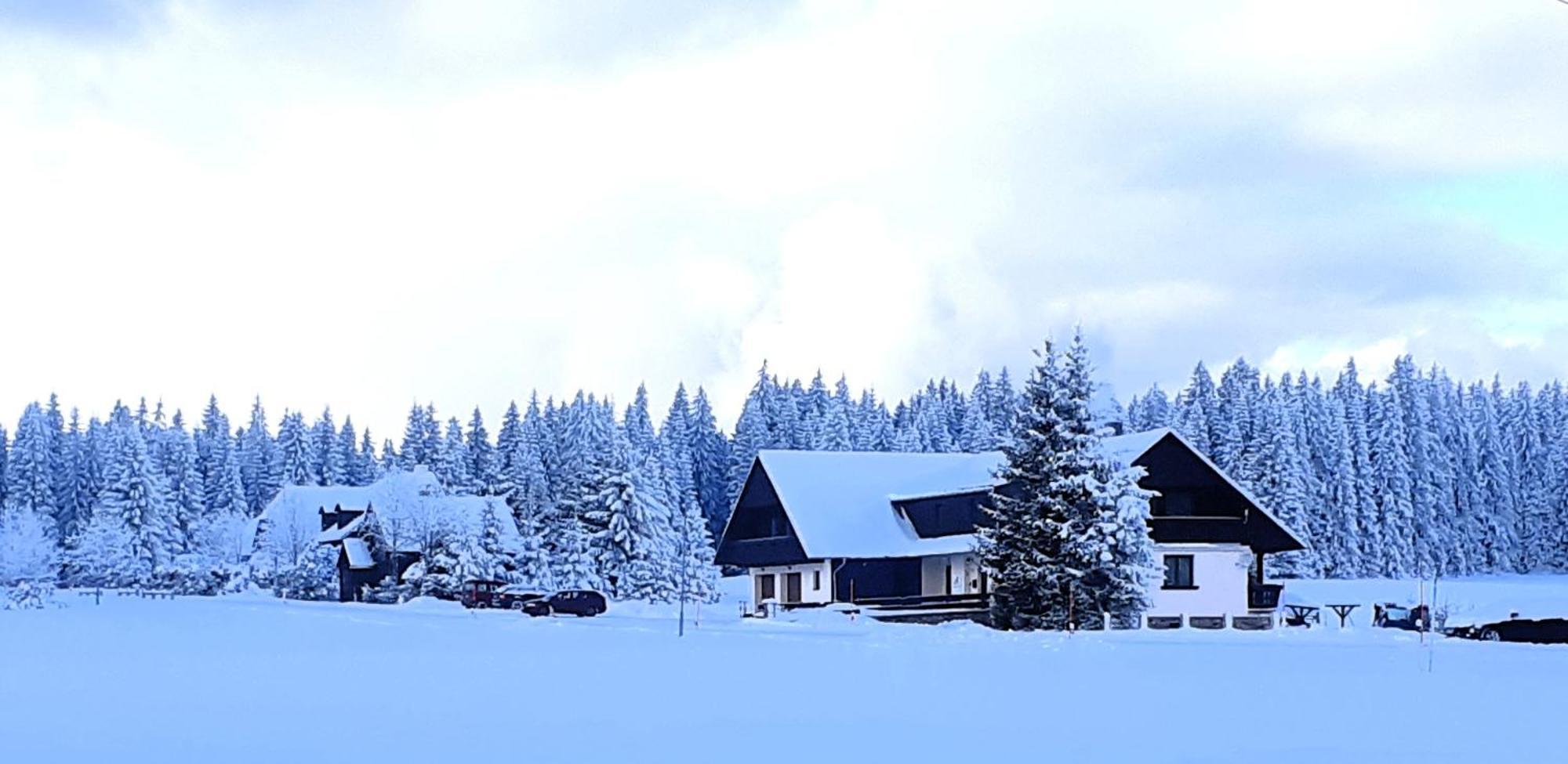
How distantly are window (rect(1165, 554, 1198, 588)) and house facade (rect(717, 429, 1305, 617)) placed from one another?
35 millimetres

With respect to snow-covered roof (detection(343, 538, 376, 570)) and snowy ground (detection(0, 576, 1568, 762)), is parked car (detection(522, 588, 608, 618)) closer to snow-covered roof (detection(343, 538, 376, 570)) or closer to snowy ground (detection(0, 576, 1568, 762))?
snowy ground (detection(0, 576, 1568, 762))

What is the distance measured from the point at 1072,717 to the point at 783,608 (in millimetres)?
41813

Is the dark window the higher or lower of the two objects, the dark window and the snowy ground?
the higher

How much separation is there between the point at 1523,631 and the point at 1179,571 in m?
11.2

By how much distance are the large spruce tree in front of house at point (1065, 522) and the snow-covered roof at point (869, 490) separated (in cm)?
776

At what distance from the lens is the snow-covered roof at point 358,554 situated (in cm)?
8781

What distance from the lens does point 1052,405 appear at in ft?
149

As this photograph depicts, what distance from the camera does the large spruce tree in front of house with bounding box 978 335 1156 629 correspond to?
4428 cm

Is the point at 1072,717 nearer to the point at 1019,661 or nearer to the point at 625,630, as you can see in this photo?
the point at 1019,661

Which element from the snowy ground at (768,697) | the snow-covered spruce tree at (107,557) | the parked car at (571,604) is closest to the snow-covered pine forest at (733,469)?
the snow-covered spruce tree at (107,557)

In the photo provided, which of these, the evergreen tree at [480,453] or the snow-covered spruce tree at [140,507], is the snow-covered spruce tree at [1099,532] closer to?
the snow-covered spruce tree at [140,507]

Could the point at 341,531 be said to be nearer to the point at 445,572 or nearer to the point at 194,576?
the point at 194,576

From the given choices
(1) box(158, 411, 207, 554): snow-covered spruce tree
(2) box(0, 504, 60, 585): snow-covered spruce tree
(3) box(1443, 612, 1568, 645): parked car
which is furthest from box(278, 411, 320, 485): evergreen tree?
(3) box(1443, 612, 1568, 645): parked car

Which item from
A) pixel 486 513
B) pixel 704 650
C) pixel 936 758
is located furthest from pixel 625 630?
pixel 486 513
